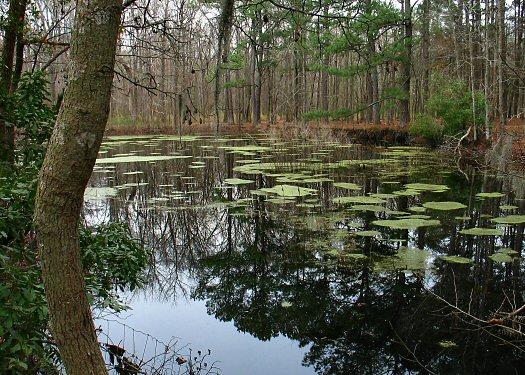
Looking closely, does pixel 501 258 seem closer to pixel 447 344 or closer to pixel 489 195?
pixel 447 344

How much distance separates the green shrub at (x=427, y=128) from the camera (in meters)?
15.7

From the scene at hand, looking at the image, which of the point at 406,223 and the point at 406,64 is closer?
the point at 406,223

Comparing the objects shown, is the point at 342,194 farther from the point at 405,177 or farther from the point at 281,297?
the point at 281,297

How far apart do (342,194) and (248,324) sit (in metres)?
5.42

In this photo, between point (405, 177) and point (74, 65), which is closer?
point (74, 65)

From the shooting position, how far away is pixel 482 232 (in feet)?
20.7

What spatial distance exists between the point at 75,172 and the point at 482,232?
20.0ft

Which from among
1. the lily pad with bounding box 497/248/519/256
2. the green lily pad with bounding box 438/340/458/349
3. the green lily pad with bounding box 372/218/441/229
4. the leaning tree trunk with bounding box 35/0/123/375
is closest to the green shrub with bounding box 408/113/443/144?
the green lily pad with bounding box 372/218/441/229

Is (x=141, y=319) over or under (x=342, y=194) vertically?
under

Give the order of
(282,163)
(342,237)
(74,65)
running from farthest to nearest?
(282,163) < (342,237) < (74,65)

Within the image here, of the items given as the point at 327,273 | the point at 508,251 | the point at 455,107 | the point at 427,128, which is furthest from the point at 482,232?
the point at 427,128

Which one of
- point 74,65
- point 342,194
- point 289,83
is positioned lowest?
point 342,194

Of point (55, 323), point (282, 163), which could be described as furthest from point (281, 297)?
point (282, 163)

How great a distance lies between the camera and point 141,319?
449 centimetres
